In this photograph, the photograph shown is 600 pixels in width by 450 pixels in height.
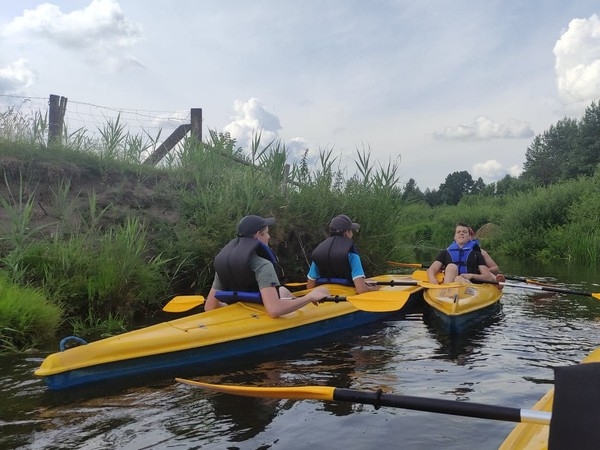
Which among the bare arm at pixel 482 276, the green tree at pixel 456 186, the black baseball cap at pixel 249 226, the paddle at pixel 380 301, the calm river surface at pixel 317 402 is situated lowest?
the calm river surface at pixel 317 402

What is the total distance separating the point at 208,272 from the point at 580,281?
8060 mm

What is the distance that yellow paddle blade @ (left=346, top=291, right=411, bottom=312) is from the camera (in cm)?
519

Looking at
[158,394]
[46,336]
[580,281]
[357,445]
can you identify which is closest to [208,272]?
[46,336]

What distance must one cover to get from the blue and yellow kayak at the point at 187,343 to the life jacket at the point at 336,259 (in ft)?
2.14

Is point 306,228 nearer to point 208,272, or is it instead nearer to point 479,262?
point 208,272

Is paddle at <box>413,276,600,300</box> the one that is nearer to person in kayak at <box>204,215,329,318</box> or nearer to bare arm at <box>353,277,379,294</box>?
bare arm at <box>353,277,379,294</box>

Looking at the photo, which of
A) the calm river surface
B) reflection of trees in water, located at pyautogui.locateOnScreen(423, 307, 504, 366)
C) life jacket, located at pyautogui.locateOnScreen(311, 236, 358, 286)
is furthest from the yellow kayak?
life jacket, located at pyautogui.locateOnScreen(311, 236, 358, 286)

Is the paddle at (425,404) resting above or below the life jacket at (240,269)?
below

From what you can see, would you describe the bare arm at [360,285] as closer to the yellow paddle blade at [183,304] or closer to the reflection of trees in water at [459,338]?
the reflection of trees in water at [459,338]

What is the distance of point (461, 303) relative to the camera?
6.53 m

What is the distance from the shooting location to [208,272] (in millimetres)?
7848

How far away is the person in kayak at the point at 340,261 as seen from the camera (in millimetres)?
6559

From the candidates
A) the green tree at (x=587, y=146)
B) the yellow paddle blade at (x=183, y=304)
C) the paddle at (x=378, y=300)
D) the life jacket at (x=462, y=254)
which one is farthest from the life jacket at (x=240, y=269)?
the green tree at (x=587, y=146)

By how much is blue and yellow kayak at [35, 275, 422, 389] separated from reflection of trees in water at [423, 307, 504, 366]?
0.85 metres
